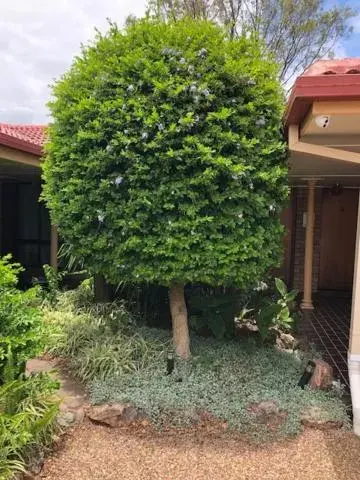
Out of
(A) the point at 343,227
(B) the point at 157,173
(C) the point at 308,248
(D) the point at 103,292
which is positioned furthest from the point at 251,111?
(A) the point at 343,227

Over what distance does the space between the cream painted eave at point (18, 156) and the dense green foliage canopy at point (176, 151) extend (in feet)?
5.23

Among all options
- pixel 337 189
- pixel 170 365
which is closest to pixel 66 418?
pixel 170 365

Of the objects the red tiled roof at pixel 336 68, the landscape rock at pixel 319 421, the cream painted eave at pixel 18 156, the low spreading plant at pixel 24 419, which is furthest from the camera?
the cream painted eave at pixel 18 156

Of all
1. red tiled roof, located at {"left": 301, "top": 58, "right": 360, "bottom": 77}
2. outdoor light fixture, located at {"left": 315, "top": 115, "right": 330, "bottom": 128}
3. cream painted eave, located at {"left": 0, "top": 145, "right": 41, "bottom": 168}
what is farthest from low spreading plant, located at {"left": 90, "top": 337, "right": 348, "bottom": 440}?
cream painted eave, located at {"left": 0, "top": 145, "right": 41, "bottom": 168}

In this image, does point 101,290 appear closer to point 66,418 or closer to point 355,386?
point 66,418

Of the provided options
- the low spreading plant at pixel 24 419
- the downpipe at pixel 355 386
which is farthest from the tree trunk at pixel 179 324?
the downpipe at pixel 355 386

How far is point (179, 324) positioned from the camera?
15.4 feet

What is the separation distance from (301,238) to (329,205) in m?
1.02

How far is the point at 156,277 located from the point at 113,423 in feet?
4.31

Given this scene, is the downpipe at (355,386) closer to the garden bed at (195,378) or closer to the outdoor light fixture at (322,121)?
the garden bed at (195,378)

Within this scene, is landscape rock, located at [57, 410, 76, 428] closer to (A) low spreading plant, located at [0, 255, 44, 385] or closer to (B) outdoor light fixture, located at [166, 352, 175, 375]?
(A) low spreading plant, located at [0, 255, 44, 385]

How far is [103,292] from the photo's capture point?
622 centimetres

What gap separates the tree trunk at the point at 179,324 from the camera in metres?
4.64

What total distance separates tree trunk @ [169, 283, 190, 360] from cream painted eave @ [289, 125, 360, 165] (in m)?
1.86
